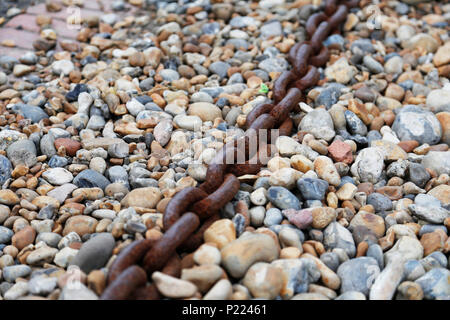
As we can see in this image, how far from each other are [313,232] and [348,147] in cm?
72

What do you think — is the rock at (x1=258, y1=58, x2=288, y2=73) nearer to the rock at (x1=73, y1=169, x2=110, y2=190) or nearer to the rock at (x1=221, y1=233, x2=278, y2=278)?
the rock at (x1=73, y1=169, x2=110, y2=190)

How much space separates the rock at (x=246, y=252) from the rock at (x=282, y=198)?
31 cm

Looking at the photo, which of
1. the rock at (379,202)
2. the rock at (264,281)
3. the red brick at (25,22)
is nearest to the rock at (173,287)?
the rock at (264,281)

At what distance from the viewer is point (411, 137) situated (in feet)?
9.86

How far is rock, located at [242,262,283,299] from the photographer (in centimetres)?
192

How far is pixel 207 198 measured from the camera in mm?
2215

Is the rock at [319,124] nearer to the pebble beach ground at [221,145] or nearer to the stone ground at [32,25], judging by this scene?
the pebble beach ground at [221,145]

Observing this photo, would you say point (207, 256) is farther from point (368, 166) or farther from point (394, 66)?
point (394, 66)

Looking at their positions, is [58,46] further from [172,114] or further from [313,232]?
[313,232]

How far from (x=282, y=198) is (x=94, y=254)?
970mm

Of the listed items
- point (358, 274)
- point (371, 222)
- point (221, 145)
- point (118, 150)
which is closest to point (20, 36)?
point (118, 150)

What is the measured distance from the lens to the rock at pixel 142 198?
239cm

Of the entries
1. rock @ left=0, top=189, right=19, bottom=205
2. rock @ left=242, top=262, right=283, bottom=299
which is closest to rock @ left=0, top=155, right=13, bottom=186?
rock @ left=0, top=189, right=19, bottom=205
